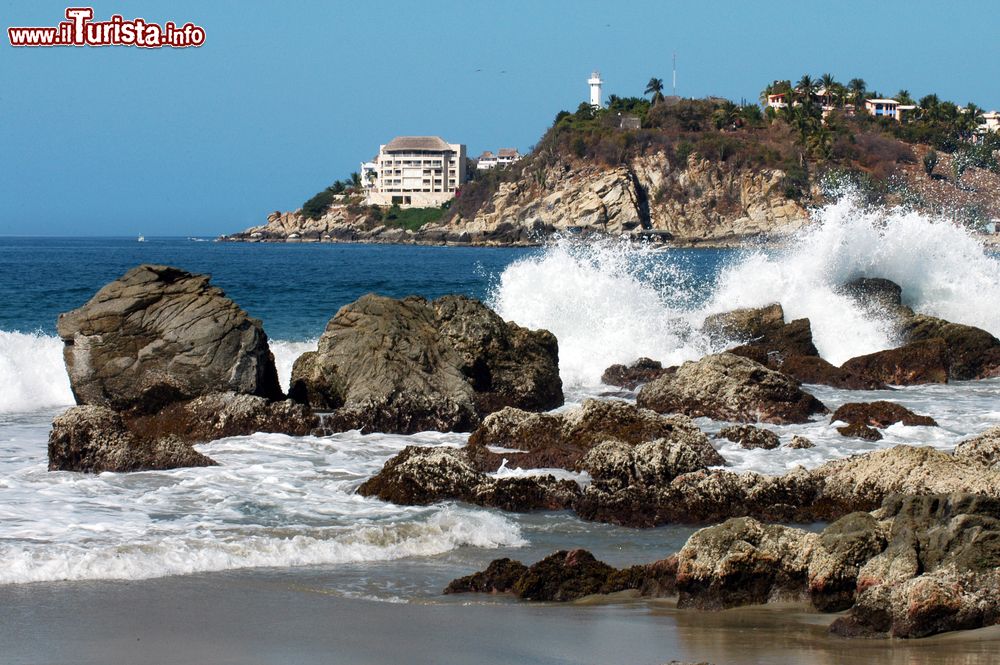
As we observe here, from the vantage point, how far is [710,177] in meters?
105

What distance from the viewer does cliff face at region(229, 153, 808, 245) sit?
100688mm

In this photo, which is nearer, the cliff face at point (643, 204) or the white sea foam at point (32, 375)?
the white sea foam at point (32, 375)

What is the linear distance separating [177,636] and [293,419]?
271 inches

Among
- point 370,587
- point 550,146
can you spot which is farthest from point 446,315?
point 550,146

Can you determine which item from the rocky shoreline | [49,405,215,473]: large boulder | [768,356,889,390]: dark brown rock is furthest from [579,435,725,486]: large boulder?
[768,356,889,390]: dark brown rock

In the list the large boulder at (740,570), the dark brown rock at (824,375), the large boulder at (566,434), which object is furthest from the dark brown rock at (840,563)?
the dark brown rock at (824,375)

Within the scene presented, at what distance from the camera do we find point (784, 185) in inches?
3962

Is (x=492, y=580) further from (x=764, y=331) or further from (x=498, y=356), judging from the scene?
(x=764, y=331)

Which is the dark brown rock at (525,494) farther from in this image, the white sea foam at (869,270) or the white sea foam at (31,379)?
the white sea foam at (869,270)

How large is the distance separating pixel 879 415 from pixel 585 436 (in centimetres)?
414

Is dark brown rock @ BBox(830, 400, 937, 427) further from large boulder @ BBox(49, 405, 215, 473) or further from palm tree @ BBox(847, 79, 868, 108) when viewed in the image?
palm tree @ BBox(847, 79, 868, 108)

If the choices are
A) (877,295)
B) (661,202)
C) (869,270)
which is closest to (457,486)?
(877,295)

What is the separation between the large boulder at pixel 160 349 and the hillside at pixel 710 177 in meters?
82.8

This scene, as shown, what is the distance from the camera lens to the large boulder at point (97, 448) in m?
11.0
